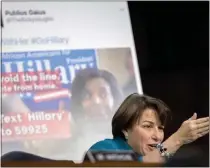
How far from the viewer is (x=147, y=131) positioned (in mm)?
1474

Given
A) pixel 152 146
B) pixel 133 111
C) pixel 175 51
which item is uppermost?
pixel 175 51

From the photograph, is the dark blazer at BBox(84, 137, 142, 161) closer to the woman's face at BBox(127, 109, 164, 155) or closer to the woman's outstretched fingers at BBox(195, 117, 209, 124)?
the woman's face at BBox(127, 109, 164, 155)

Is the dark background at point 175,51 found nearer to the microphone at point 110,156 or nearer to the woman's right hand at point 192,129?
the woman's right hand at point 192,129

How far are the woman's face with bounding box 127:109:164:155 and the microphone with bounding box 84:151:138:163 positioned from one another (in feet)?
0.09

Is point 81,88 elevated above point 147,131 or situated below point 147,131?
above

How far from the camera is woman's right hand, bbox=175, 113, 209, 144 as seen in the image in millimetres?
1527

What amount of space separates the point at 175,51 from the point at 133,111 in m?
0.30

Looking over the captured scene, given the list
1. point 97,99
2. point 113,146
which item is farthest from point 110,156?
point 97,99

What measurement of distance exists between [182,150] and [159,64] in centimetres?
29

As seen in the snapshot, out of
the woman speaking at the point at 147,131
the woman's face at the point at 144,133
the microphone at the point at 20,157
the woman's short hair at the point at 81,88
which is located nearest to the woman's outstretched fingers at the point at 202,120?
the woman speaking at the point at 147,131

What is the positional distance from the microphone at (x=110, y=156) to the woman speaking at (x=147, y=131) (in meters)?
0.02

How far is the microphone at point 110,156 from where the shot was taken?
1.41 metres

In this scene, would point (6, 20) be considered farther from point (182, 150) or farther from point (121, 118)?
point (182, 150)

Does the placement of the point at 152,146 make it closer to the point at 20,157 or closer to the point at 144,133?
the point at 144,133
